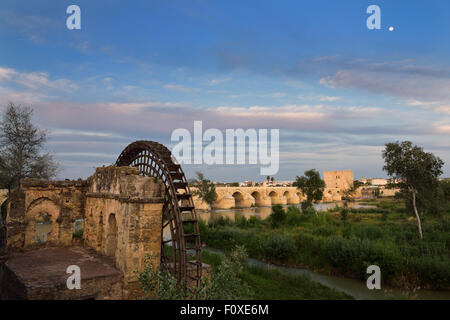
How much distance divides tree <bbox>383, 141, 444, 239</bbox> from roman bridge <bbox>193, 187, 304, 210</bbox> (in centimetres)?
2219

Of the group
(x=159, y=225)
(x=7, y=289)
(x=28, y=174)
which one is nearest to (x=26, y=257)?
(x=7, y=289)

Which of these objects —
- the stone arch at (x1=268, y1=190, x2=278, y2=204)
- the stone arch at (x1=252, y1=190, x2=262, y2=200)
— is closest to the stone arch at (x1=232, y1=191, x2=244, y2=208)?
the stone arch at (x1=252, y1=190, x2=262, y2=200)

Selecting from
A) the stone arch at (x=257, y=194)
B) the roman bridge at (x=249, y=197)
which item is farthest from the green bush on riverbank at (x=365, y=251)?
the stone arch at (x=257, y=194)

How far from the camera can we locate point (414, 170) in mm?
18969

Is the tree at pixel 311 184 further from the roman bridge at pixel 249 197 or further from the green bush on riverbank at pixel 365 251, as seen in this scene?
the green bush on riverbank at pixel 365 251

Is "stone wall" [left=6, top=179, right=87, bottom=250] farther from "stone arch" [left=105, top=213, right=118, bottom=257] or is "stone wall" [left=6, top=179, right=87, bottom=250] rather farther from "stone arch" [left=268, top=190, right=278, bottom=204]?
"stone arch" [left=268, top=190, right=278, bottom=204]

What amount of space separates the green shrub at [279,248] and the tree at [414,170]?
8246mm

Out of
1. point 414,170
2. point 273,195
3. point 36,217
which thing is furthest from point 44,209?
point 273,195

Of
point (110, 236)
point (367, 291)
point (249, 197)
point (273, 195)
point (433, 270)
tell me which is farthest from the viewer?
point (273, 195)

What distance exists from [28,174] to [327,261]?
63.4ft

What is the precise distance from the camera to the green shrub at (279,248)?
17406 millimetres

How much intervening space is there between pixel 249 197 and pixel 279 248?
38649 millimetres

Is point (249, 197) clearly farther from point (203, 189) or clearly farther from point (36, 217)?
point (36, 217)

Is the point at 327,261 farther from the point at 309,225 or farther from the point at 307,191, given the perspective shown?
the point at 307,191
